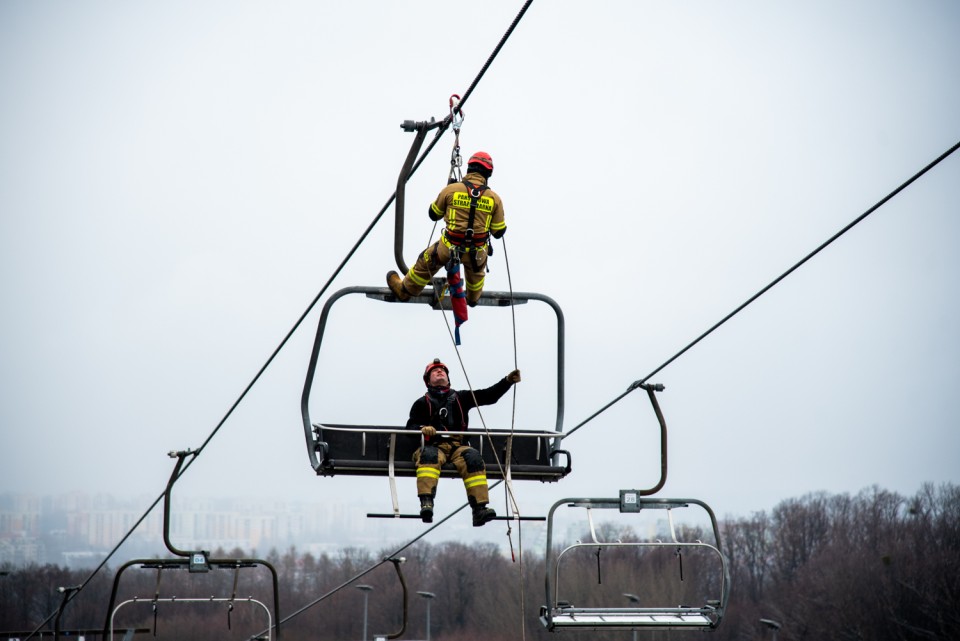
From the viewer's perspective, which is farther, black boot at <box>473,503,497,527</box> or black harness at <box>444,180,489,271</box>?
black boot at <box>473,503,497,527</box>

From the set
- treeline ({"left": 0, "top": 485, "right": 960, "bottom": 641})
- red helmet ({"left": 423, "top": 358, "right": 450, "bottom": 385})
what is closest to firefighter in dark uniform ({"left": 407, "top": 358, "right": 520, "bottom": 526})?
red helmet ({"left": 423, "top": 358, "right": 450, "bottom": 385})

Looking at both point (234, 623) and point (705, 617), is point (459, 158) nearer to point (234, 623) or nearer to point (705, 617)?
point (705, 617)

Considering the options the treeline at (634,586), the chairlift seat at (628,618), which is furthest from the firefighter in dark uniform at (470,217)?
the treeline at (634,586)

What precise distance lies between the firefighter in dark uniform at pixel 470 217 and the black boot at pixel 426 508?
5.65 ft

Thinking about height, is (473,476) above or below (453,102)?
below

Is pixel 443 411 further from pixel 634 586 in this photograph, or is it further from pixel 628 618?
pixel 634 586

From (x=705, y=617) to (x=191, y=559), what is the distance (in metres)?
5.00

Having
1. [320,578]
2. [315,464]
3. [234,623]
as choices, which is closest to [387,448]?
[315,464]

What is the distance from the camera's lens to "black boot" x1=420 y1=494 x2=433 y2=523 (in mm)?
10695

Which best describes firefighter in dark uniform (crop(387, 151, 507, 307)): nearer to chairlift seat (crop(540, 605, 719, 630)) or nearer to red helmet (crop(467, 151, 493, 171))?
red helmet (crop(467, 151, 493, 171))

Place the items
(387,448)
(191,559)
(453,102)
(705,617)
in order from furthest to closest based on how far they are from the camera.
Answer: (191,559), (387,448), (705,617), (453,102)

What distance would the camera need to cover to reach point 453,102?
9.77m

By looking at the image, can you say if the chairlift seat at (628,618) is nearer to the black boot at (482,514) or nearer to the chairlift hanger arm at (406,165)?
the black boot at (482,514)

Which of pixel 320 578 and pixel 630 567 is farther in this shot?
pixel 320 578
